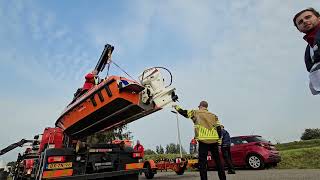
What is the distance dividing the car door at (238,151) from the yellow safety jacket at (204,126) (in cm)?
752

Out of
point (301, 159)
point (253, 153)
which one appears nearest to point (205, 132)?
point (253, 153)

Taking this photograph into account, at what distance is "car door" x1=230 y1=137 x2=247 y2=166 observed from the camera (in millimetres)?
14361

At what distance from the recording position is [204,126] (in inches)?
286

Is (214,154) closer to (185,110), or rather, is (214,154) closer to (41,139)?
(185,110)

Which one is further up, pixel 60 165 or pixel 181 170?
pixel 181 170

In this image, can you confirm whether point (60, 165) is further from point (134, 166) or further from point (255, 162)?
point (255, 162)

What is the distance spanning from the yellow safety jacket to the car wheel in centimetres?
726

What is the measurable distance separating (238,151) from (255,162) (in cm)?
88

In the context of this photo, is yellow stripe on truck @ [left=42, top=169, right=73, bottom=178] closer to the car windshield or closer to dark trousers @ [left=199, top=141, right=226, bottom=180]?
dark trousers @ [left=199, top=141, right=226, bottom=180]

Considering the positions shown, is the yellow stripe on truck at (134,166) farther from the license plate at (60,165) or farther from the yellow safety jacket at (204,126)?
the yellow safety jacket at (204,126)

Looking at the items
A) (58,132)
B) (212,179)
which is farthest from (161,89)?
(212,179)

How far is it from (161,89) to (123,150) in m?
2.25

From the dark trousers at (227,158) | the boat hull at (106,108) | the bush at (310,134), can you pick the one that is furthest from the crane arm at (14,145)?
the bush at (310,134)

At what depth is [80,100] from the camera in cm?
758
